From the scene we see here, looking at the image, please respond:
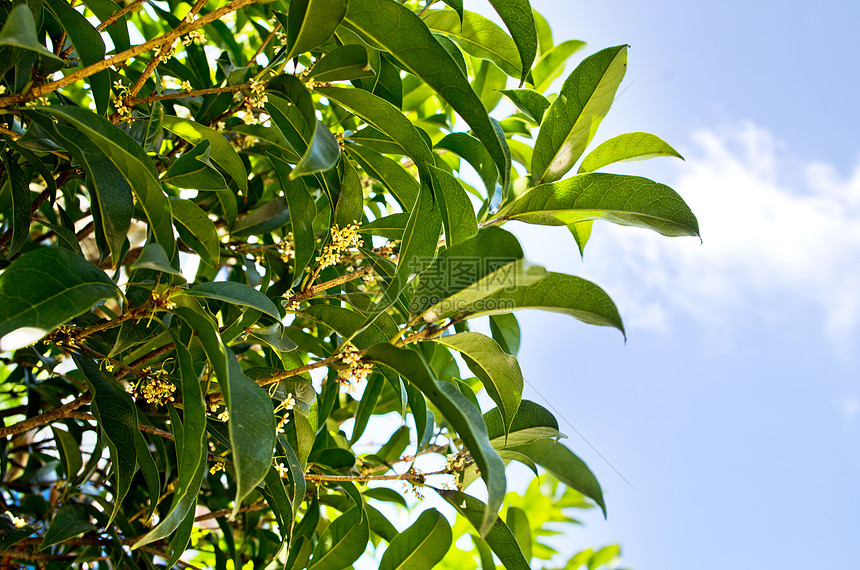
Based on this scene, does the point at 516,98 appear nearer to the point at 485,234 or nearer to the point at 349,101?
the point at 349,101

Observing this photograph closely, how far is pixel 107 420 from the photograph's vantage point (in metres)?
0.87

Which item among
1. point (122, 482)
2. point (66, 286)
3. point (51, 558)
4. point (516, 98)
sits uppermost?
point (516, 98)

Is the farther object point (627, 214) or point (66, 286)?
point (627, 214)

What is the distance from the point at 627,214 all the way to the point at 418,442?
0.52 m

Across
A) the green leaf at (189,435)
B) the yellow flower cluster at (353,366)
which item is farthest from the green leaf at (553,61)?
the green leaf at (189,435)

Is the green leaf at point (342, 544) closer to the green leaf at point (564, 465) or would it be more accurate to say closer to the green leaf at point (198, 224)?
the green leaf at point (564, 465)

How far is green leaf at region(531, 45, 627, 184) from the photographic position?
90 cm

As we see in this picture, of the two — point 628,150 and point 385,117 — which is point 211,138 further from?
point 628,150

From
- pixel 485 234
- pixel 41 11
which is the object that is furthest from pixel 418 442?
pixel 41 11

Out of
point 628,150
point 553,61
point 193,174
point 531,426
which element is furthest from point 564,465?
point 553,61

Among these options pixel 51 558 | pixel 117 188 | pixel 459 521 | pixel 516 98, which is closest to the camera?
pixel 117 188

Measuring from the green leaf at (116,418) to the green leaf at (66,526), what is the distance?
28cm

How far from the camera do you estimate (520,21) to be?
2.85 ft

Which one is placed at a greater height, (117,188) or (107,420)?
(117,188)
